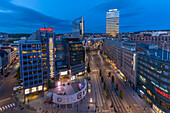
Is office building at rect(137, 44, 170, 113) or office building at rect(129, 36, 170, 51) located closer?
office building at rect(137, 44, 170, 113)

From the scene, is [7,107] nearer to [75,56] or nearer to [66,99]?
[66,99]

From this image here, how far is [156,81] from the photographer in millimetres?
44469

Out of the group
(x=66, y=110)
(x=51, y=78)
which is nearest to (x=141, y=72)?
(x=66, y=110)

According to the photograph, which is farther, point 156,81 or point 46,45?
point 46,45

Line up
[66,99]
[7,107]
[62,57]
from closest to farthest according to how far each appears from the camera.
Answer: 1. [66,99]
2. [7,107]
3. [62,57]

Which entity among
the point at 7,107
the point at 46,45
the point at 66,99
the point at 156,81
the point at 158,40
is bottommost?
the point at 7,107

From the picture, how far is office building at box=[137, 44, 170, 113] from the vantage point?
1555 inches

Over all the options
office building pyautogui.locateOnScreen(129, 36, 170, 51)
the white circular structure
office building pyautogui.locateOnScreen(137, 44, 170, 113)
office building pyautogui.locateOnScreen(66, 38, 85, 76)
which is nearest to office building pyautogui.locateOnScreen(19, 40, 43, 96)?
the white circular structure

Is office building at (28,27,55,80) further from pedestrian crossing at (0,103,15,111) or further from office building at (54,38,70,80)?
pedestrian crossing at (0,103,15,111)

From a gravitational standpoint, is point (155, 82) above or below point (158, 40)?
below

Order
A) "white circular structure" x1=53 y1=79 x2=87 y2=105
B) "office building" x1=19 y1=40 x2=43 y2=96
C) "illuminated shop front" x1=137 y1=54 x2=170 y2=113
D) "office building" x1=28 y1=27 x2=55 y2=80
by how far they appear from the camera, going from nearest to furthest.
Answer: "illuminated shop front" x1=137 y1=54 x2=170 y2=113, "white circular structure" x1=53 y1=79 x2=87 y2=105, "office building" x1=19 y1=40 x2=43 y2=96, "office building" x1=28 y1=27 x2=55 y2=80

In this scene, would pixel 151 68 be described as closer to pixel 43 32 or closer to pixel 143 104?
pixel 143 104

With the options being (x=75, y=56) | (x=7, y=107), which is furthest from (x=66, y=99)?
(x=75, y=56)

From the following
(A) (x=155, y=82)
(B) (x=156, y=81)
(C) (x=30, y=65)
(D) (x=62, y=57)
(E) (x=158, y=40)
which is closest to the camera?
(B) (x=156, y=81)
